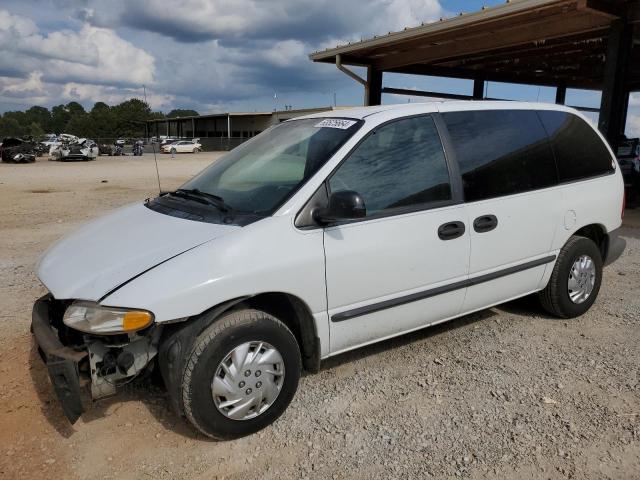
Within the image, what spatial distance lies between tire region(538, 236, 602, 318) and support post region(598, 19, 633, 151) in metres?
5.43

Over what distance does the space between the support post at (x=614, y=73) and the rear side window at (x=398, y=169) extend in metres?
6.90

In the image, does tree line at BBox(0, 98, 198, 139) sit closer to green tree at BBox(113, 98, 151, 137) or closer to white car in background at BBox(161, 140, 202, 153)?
green tree at BBox(113, 98, 151, 137)

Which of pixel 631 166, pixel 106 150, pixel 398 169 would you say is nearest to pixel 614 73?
pixel 631 166

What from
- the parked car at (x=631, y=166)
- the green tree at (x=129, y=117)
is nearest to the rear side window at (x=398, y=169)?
the parked car at (x=631, y=166)

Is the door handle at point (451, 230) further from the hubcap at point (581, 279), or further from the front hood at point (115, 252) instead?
the hubcap at point (581, 279)

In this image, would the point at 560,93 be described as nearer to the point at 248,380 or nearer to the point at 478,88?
the point at 478,88

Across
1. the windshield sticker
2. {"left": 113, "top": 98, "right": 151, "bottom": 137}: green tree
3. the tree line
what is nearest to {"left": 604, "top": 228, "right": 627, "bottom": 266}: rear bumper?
the windshield sticker

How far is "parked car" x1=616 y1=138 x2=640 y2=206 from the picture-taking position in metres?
11.9

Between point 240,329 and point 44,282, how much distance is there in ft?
3.80

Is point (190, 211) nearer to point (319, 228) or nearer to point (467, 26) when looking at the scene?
point (319, 228)

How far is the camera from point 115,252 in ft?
9.23

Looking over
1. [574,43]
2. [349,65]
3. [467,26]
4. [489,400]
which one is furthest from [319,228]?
[349,65]

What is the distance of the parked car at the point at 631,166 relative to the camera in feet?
39.0

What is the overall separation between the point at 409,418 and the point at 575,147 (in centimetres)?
270
